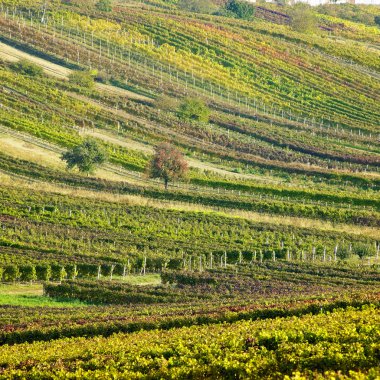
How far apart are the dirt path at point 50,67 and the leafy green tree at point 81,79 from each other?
204 centimetres

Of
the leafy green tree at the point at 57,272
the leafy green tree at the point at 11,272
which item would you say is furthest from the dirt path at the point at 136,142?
the leafy green tree at the point at 11,272

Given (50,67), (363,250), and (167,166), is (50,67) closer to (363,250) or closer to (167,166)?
(167,166)

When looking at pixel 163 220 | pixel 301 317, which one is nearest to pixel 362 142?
pixel 163 220

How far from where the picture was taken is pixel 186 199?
8788 centimetres

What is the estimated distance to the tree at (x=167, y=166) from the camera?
9344 cm

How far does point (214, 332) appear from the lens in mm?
30562

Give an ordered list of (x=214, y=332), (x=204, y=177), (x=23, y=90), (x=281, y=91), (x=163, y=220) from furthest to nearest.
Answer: (x=281, y=91) < (x=23, y=90) < (x=204, y=177) < (x=163, y=220) < (x=214, y=332)

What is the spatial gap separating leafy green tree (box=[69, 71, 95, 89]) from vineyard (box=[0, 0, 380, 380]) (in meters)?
0.24

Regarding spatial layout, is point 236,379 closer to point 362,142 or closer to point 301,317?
point 301,317

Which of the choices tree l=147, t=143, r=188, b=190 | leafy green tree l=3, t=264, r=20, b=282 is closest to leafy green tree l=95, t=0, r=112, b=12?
tree l=147, t=143, r=188, b=190

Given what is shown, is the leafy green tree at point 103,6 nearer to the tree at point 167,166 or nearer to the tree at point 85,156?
the tree at point 85,156

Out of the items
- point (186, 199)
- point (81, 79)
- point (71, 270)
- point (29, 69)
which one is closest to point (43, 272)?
point (71, 270)

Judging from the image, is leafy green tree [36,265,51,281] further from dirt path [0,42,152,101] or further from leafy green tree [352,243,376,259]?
dirt path [0,42,152,101]

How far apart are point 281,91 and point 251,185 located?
6040cm
